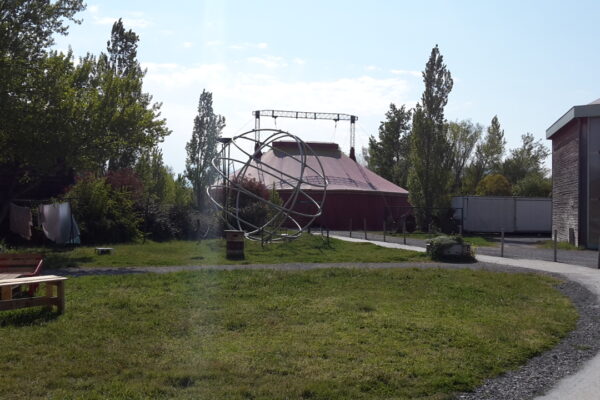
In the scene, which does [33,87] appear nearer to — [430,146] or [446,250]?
[446,250]

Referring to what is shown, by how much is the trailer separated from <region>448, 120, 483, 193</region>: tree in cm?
3001

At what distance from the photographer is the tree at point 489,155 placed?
71.8m

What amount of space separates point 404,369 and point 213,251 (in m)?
16.0

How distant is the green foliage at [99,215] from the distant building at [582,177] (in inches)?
782

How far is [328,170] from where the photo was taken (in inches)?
1973

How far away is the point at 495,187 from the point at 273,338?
2295 inches

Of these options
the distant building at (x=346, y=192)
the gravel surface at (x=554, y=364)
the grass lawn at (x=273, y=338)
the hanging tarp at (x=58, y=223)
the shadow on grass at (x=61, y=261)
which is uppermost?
the distant building at (x=346, y=192)

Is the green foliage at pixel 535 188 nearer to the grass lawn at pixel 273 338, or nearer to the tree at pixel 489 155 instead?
the tree at pixel 489 155

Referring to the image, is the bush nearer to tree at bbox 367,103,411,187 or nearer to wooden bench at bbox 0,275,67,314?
wooden bench at bbox 0,275,67,314

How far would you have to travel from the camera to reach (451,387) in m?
6.09

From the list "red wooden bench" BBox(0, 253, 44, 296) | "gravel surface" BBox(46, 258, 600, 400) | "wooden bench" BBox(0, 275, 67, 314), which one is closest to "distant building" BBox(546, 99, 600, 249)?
"gravel surface" BBox(46, 258, 600, 400)

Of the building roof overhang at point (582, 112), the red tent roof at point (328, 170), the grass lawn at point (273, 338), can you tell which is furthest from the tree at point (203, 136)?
the grass lawn at point (273, 338)

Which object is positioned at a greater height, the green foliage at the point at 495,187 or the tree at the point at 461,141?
the tree at the point at 461,141

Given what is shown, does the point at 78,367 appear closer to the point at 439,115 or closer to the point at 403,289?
the point at 403,289
